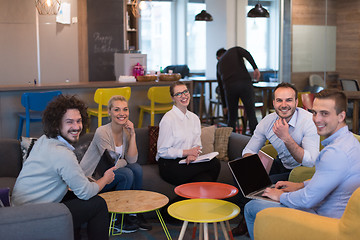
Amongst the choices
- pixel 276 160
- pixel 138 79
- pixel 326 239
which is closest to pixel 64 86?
pixel 138 79

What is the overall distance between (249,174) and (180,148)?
4.24ft

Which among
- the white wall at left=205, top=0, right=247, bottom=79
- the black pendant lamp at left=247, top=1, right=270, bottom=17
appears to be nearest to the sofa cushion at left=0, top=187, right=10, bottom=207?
the black pendant lamp at left=247, top=1, right=270, bottom=17

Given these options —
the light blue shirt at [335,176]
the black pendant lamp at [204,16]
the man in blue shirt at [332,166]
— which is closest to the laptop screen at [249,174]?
the man in blue shirt at [332,166]

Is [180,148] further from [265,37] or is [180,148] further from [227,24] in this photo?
[265,37]

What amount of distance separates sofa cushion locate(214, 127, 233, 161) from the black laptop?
151 cm

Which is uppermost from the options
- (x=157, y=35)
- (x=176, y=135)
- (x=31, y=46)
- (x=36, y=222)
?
(x=157, y=35)

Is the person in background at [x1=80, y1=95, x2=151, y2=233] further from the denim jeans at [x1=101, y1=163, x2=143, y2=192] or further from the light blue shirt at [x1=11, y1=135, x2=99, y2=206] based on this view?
the light blue shirt at [x1=11, y1=135, x2=99, y2=206]

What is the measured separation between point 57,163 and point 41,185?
0.58 feet

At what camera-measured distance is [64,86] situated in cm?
641

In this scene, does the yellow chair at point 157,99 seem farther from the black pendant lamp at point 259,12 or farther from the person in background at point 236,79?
the black pendant lamp at point 259,12

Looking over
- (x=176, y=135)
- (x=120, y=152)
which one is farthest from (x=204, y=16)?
(x=120, y=152)

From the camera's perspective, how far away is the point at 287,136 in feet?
11.0

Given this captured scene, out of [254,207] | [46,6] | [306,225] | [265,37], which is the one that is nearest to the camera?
[306,225]

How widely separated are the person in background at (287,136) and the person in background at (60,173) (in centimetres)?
128
